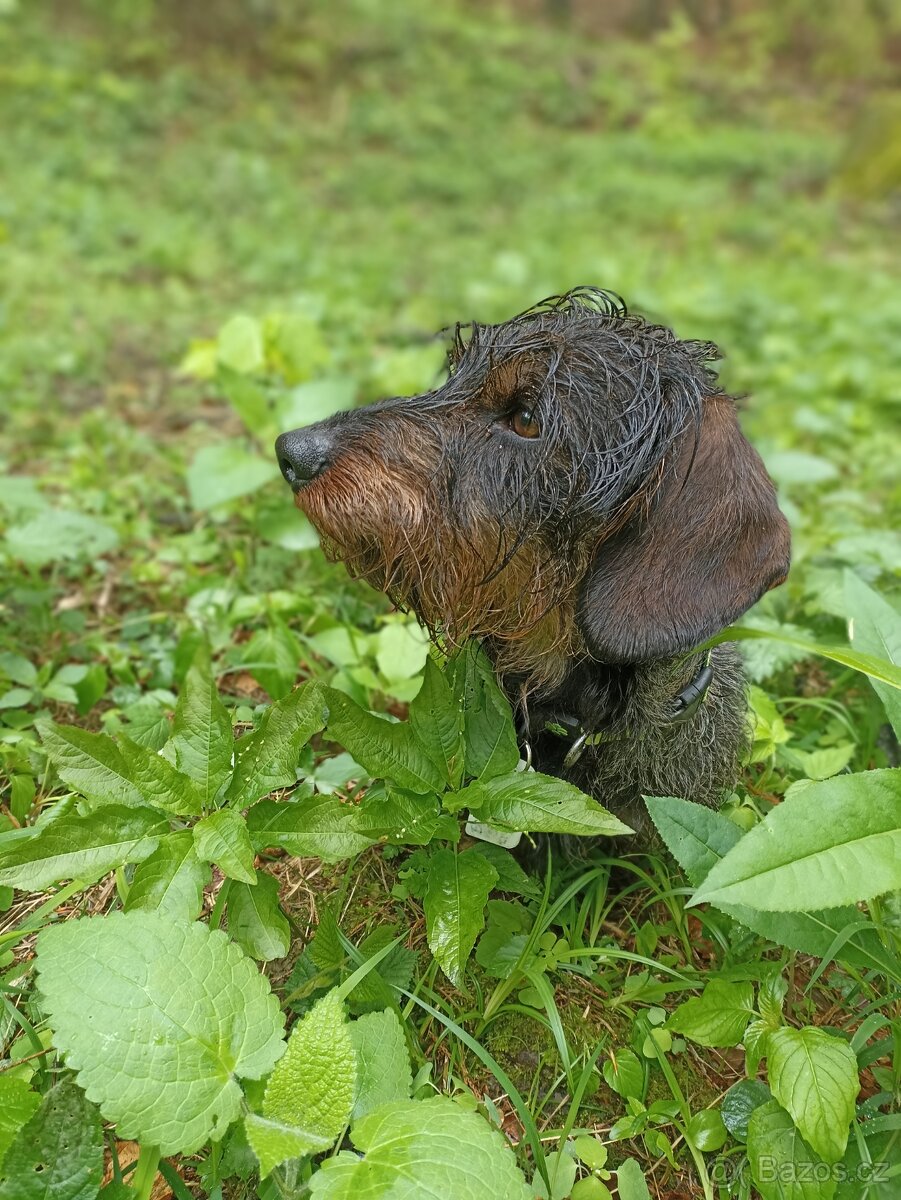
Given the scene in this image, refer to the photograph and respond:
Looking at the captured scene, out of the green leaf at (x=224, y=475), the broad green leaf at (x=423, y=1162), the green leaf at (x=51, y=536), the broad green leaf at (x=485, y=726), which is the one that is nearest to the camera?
the broad green leaf at (x=423, y=1162)

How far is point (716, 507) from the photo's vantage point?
2.28m

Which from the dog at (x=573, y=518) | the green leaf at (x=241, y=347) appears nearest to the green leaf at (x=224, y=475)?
the green leaf at (x=241, y=347)

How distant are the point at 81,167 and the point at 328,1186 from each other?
12.4 metres

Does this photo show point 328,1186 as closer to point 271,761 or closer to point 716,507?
point 271,761

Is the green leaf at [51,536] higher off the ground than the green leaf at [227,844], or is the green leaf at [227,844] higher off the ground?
the green leaf at [51,536]

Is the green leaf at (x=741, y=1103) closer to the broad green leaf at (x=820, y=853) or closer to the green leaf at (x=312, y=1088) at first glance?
the broad green leaf at (x=820, y=853)

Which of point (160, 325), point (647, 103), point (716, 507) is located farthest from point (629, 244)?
point (716, 507)

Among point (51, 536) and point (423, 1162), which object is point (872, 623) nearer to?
point (423, 1162)

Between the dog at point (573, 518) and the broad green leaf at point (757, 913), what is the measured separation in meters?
0.34

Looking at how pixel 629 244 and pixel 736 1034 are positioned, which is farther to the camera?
pixel 629 244

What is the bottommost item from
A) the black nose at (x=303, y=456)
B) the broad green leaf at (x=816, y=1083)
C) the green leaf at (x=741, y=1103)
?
the green leaf at (x=741, y=1103)

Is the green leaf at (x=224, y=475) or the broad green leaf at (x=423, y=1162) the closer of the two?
the broad green leaf at (x=423, y=1162)

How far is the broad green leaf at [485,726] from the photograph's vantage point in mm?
2320

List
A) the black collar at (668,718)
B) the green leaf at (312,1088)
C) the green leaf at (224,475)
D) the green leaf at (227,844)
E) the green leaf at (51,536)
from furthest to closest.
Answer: the green leaf at (224,475) < the green leaf at (51,536) < the black collar at (668,718) < the green leaf at (227,844) < the green leaf at (312,1088)
